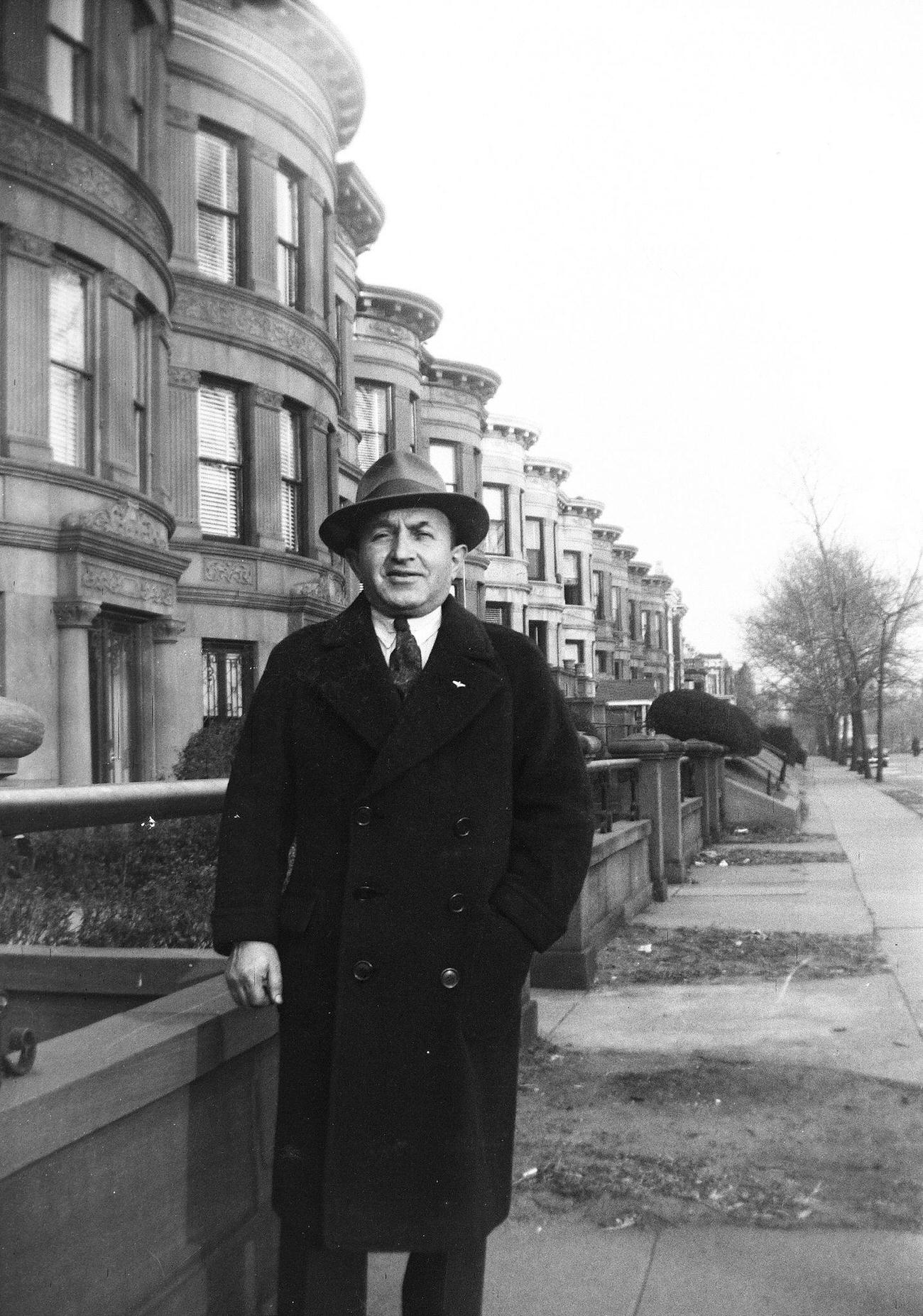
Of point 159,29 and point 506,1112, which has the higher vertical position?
point 159,29

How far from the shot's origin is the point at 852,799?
2520 cm

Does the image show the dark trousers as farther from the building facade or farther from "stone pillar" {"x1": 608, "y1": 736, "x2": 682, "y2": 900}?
the building facade

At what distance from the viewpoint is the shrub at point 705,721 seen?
21094 mm

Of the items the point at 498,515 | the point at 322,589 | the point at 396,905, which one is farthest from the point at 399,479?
the point at 498,515

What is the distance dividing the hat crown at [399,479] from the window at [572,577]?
4578 centimetres

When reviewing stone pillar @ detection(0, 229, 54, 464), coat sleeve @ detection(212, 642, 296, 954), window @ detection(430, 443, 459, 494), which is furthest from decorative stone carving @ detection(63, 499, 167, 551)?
window @ detection(430, 443, 459, 494)

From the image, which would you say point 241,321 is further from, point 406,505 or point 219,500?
point 406,505

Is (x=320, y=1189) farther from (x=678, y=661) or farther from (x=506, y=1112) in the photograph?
(x=678, y=661)

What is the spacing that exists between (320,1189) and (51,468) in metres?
10.7

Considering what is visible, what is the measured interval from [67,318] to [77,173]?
1.43m

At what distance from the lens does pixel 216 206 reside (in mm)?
16984

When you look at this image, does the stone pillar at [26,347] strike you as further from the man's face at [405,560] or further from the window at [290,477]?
the man's face at [405,560]

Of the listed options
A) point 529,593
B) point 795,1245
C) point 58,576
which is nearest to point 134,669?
point 58,576

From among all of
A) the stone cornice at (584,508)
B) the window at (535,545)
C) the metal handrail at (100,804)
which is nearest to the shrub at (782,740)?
the window at (535,545)
